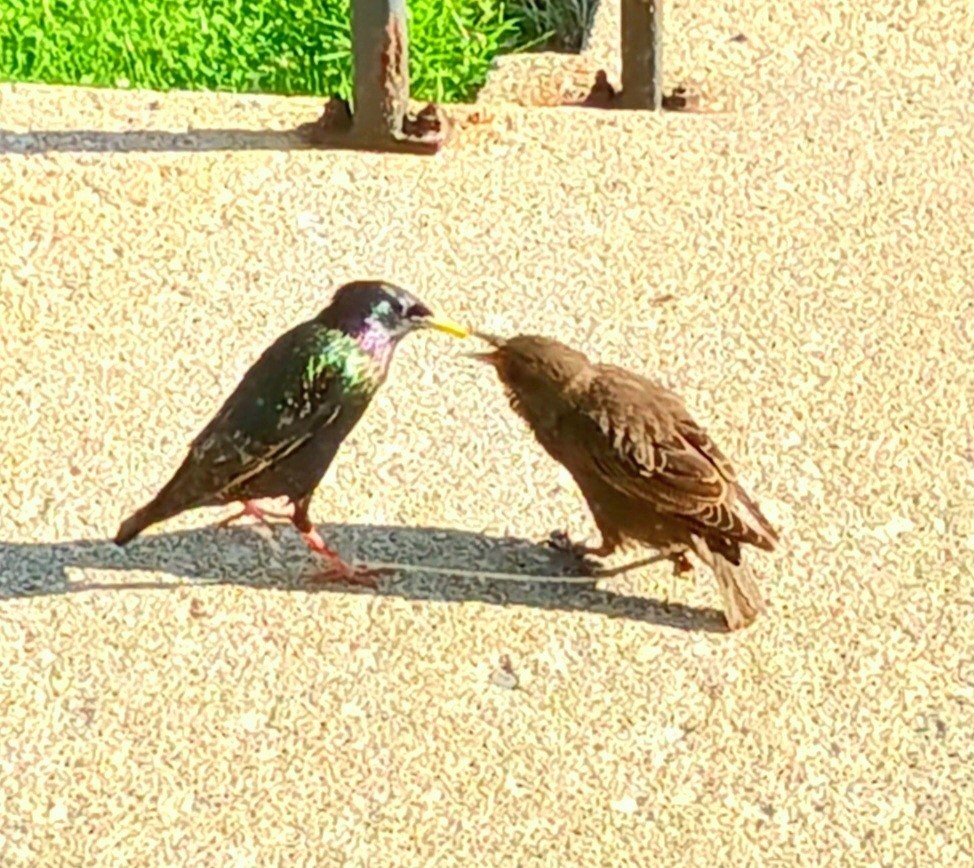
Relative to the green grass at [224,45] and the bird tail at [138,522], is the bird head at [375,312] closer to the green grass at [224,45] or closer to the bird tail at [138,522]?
the bird tail at [138,522]

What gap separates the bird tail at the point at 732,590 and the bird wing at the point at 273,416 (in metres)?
0.85

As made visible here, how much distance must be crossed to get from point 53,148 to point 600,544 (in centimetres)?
216

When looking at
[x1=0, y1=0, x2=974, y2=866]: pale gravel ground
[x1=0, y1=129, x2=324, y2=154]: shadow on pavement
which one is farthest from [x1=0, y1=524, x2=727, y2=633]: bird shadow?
[x1=0, y1=129, x2=324, y2=154]: shadow on pavement

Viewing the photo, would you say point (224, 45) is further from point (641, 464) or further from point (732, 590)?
point (732, 590)

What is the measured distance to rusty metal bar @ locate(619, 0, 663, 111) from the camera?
6.48 m

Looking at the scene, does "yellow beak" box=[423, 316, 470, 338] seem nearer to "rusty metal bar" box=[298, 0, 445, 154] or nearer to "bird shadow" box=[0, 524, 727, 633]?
"bird shadow" box=[0, 524, 727, 633]

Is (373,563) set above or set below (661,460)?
below

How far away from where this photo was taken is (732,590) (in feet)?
15.5

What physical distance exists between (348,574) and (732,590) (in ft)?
2.76

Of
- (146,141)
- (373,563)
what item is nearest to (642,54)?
(146,141)

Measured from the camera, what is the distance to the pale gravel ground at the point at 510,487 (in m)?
4.35

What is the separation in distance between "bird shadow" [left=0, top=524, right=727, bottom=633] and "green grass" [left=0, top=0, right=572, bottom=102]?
220 centimetres

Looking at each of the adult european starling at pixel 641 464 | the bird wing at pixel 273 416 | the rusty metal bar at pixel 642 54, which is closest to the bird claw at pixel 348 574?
the bird wing at pixel 273 416

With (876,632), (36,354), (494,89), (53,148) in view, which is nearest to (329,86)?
(494,89)
